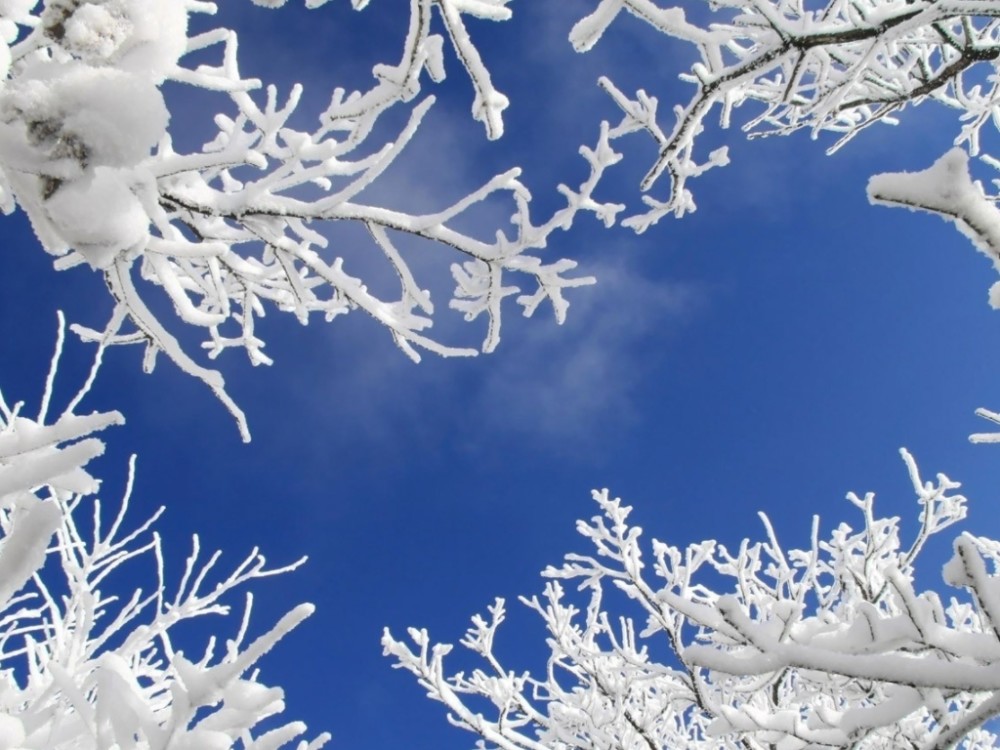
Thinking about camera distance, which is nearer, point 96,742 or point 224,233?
point 96,742

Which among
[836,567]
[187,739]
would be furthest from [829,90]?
[836,567]

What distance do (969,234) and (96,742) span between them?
5.21 ft

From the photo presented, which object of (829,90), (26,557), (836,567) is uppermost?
(829,90)

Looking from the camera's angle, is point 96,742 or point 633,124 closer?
point 96,742

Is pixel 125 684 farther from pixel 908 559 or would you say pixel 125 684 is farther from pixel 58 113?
pixel 908 559

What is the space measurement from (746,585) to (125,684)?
5980 millimetres

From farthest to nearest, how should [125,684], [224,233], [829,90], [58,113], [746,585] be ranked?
[746,585], [829,90], [224,233], [125,684], [58,113]

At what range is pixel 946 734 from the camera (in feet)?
4.86

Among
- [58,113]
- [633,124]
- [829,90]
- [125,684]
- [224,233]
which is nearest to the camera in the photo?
Answer: [58,113]

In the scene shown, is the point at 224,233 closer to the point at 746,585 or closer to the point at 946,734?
the point at 946,734

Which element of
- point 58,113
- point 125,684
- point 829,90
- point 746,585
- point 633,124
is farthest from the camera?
point 746,585

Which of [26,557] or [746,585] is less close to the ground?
[746,585]

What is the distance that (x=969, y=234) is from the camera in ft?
3.34

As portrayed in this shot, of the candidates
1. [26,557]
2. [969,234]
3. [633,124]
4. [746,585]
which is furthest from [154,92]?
[746,585]
